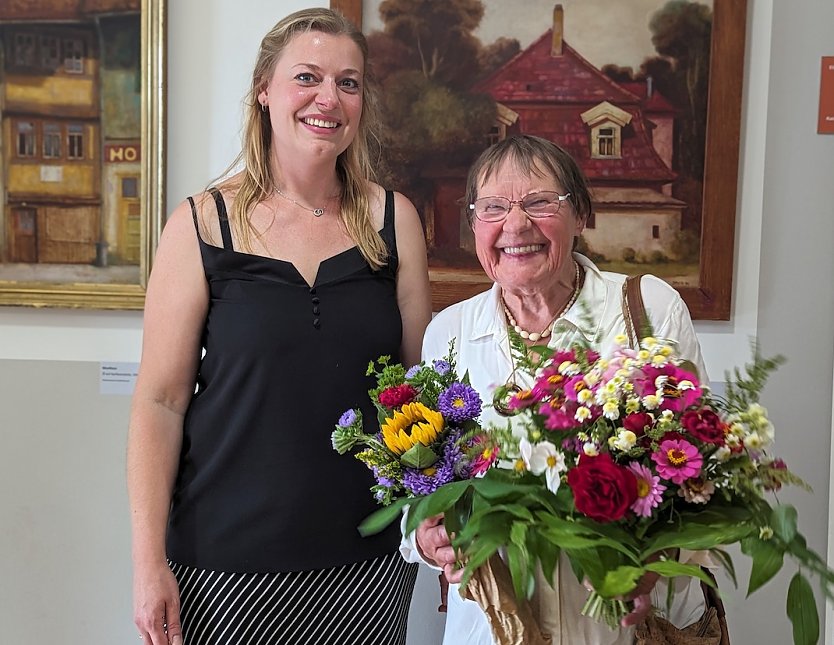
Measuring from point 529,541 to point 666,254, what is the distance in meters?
1.36

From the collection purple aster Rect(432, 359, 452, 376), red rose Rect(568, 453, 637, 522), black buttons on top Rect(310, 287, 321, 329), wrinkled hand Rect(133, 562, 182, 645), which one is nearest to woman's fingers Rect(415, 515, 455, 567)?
purple aster Rect(432, 359, 452, 376)

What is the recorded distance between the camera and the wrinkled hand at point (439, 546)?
117 cm

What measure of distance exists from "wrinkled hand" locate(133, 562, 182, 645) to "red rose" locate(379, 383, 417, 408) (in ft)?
2.03

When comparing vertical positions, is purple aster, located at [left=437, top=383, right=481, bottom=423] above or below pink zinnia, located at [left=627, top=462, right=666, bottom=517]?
above

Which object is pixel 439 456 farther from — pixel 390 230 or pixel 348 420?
pixel 390 230

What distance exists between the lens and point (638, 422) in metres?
0.94

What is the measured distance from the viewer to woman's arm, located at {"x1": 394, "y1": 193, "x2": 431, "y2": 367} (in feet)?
5.20

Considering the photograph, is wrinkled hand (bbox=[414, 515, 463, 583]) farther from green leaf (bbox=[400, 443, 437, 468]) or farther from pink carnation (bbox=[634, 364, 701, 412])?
pink carnation (bbox=[634, 364, 701, 412])

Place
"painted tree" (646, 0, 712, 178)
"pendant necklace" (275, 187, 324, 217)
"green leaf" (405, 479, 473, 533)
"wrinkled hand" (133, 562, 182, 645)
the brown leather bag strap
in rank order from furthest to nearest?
"painted tree" (646, 0, 712, 178) < "pendant necklace" (275, 187, 324, 217) < "wrinkled hand" (133, 562, 182, 645) < the brown leather bag strap < "green leaf" (405, 479, 473, 533)

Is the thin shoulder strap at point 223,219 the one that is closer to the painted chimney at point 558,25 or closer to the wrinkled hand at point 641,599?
the wrinkled hand at point 641,599

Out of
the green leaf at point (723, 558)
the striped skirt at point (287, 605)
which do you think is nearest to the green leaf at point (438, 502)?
the green leaf at point (723, 558)

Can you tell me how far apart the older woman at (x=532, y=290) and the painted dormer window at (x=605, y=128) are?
79 cm

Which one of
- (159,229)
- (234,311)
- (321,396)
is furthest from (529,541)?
(159,229)

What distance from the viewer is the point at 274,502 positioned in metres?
1.46
